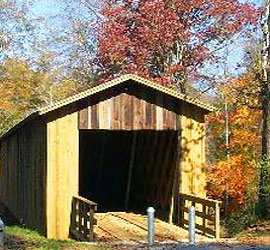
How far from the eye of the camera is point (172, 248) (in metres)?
10.5

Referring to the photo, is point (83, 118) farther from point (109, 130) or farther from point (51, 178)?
point (109, 130)

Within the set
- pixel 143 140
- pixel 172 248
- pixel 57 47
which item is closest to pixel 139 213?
pixel 143 140

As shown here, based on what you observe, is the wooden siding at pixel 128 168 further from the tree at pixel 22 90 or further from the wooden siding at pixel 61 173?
the tree at pixel 22 90

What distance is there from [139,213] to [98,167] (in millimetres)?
3930

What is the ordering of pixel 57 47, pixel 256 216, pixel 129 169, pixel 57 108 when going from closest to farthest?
pixel 57 108 < pixel 256 216 < pixel 129 169 < pixel 57 47

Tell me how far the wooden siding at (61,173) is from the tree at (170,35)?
1261cm

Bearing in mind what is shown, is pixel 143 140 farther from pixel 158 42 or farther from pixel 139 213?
pixel 158 42

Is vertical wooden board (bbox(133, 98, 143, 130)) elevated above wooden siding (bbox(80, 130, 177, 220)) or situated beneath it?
elevated above

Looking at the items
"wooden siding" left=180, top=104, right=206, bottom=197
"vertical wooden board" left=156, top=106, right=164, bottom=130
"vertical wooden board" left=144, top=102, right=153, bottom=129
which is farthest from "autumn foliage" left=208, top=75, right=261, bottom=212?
"vertical wooden board" left=144, top=102, right=153, bottom=129

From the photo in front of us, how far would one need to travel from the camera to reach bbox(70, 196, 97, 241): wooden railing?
13144 millimetres

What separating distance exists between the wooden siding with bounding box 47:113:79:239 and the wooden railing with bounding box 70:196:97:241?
0.59 feet

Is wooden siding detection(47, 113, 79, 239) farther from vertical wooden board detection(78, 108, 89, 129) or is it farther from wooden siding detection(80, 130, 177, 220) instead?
wooden siding detection(80, 130, 177, 220)

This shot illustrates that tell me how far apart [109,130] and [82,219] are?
137 inches

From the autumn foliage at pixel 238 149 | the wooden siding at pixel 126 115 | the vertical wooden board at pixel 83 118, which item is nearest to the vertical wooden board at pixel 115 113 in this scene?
the wooden siding at pixel 126 115
